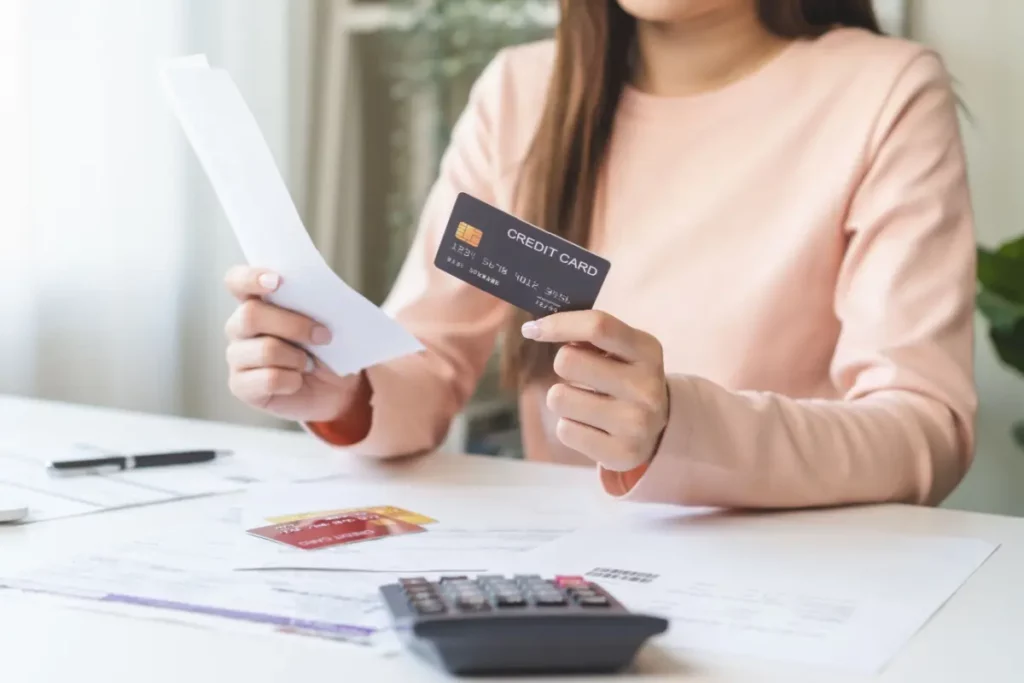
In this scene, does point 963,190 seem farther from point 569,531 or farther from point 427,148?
point 427,148

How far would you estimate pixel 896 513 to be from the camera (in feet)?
2.76

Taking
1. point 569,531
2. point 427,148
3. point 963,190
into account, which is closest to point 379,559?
point 569,531

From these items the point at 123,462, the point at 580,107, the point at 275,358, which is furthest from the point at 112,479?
the point at 580,107

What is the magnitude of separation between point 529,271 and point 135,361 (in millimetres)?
1277

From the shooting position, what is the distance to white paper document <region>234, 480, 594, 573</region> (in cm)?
67

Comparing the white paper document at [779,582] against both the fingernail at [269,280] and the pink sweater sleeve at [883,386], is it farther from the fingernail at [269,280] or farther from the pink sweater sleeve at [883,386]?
the fingernail at [269,280]

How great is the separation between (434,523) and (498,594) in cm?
27

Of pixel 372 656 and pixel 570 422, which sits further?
pixel 570 422

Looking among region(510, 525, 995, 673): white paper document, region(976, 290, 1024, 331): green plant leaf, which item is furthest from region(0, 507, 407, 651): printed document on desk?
region(976, 290, 1024, 331): green plant leaf

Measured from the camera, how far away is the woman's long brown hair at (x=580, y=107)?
1197 mm

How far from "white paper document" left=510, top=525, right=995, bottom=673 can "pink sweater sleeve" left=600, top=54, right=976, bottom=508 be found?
2.5 inches

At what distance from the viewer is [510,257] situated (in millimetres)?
698

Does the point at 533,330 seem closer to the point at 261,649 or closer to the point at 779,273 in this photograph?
the point at 261,649

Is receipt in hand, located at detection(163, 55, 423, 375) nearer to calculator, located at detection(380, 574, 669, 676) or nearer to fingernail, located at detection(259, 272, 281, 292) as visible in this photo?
fingernail, located at detection(259, 272, 281, 292)
